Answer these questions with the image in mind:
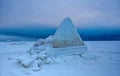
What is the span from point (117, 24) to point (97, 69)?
0.58 meters

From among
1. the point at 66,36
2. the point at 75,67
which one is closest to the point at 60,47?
the point at 66,36

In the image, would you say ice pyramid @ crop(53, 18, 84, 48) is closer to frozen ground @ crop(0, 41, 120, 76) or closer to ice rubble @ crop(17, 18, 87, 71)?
ice rubble @ crop(17, 18, 87, 71)

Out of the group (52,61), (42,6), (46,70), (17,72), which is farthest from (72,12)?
(17,72)

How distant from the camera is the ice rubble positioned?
4.72ft

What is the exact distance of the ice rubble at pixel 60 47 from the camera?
1.44m

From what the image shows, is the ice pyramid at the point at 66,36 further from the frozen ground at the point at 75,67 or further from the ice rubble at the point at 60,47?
the frozen ground at the point at 75,67

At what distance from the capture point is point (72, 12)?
168cm

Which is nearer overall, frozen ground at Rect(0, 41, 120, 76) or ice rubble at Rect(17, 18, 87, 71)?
frozen ground at Rect(0, 41, 120, 76)

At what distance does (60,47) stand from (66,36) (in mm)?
142

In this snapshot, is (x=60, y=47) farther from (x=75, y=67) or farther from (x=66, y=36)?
(x=75, y=67)

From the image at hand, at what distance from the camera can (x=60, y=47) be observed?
158cm

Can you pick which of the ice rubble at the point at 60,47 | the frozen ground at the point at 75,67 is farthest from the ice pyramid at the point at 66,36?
the frozen ground at the point at 75,67

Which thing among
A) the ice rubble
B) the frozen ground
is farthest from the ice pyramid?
the frozen ground

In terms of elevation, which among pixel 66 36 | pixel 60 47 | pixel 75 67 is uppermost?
pixel 66 36
